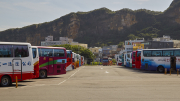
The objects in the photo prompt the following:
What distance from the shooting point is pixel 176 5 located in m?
184

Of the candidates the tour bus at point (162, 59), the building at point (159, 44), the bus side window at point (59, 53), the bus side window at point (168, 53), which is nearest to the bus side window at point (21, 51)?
the bus side window at point (59, 53)

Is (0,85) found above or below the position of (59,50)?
below

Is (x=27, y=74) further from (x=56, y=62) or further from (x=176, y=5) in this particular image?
(x=176, y=5)

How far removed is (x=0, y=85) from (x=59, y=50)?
986 centimetres

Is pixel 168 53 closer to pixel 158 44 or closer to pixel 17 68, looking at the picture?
pixel 17 68

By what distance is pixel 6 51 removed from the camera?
1592cm

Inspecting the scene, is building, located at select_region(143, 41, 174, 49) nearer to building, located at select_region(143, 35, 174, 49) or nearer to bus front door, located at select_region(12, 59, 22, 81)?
building, located at select_region(143, 35, 174, 49)

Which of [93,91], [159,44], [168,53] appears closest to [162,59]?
[168,53]

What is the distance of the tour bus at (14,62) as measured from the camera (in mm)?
15789

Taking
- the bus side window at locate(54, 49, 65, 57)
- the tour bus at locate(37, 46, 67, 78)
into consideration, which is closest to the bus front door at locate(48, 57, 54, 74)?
the tour bus at locate(37, 46, 67, 78)

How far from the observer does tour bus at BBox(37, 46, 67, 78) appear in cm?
2370

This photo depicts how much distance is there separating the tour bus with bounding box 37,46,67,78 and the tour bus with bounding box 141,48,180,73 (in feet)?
46.9

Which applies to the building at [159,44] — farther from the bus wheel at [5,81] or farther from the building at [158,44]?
the bus wheel at [5,81]

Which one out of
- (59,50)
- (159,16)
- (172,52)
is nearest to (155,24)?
(159,16)
